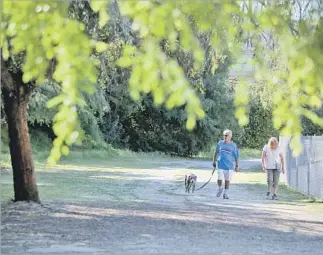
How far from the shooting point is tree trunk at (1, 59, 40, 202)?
48.9ft

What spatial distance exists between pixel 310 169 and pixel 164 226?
8.86 m

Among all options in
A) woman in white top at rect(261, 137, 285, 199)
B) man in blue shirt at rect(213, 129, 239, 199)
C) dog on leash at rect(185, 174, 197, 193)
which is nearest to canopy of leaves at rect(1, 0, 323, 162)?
man in blue shirt at rect(213, 129, 239, 199)

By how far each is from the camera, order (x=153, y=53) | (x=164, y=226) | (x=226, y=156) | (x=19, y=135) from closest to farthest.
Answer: (x=153, y=53) < (x=164, y=226) < (x=19, y=135) < (x=226, y=156)

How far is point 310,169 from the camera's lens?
68.6 ft

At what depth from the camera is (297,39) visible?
186 inches

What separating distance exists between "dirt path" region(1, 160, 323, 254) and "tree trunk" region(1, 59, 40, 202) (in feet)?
1.28

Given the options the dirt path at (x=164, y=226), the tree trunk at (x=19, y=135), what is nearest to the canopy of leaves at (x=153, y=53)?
the dirt path at (x=164, y=226)

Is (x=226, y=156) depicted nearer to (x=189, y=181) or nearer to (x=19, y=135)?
(x=189, y=181)

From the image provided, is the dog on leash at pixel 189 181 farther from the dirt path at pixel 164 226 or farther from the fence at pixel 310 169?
the fence at pixel 310 169

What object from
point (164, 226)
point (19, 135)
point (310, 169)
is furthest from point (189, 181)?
point (164, 226)

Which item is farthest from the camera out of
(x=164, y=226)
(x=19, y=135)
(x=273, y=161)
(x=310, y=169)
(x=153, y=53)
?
(x=310, y=169)

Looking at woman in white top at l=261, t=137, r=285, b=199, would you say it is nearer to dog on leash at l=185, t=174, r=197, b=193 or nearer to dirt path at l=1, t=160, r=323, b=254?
dirt path at l=1, t=160, r=323, b=254

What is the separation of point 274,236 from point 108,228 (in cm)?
266

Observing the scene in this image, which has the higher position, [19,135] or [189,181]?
[19,135]
